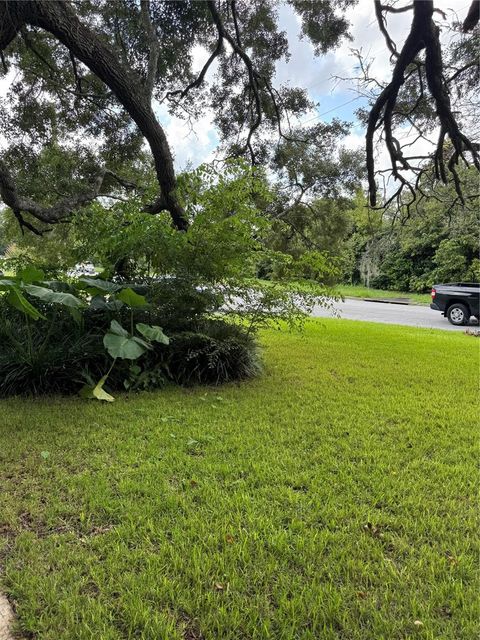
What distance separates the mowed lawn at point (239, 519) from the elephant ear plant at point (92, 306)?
439 millimetres

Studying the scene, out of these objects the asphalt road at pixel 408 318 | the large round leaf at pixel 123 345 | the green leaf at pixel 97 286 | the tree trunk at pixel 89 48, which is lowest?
the asphalt road at pixel 408 318

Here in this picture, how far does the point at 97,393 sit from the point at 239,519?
2.05 metres

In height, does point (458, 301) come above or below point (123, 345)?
above

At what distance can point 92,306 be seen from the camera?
3.89m

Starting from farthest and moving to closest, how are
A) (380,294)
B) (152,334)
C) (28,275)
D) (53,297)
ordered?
(380,294) → (28,275) → (152,334) → (53,297)

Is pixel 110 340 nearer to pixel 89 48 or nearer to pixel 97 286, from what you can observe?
pixel 97 286

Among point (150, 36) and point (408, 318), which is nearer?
point (150, 36)

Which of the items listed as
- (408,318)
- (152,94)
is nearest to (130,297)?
(152,94)

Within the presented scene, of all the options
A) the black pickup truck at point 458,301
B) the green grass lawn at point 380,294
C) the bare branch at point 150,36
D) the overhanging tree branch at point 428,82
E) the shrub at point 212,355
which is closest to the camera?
the overhanging tree branch at point 428,82

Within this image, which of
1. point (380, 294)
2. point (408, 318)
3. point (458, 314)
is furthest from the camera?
point (380, 294)

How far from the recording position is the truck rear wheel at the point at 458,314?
1088cm

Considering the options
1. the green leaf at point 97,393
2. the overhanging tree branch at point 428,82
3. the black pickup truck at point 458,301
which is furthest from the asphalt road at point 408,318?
the green leaf at point 97,393

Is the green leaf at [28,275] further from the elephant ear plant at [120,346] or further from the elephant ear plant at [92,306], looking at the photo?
the elephant ear plant at [120,346]

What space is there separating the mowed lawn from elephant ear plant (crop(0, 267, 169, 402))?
1.44 feet
